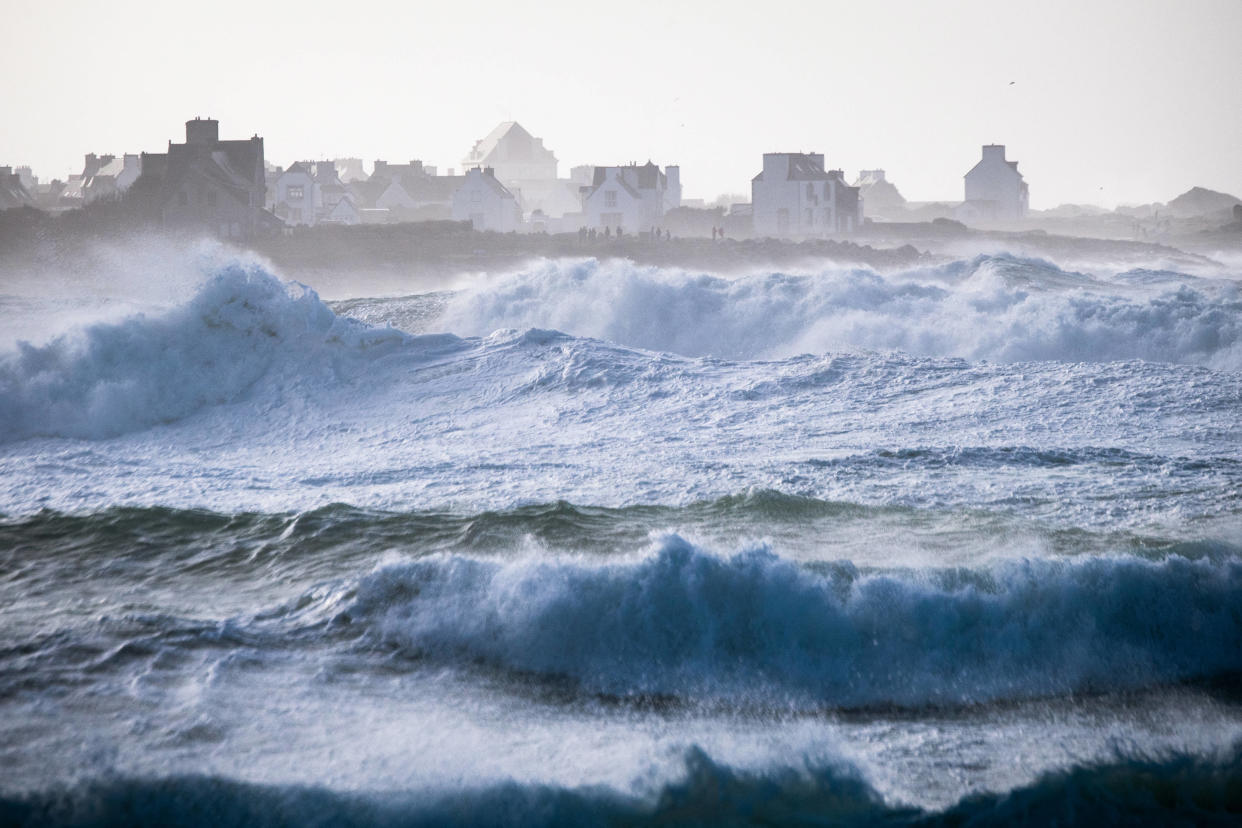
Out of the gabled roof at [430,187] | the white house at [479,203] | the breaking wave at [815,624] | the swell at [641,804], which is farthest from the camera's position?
the gabled roof at [430,187]

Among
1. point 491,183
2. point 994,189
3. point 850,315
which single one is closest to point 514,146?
point 491,183

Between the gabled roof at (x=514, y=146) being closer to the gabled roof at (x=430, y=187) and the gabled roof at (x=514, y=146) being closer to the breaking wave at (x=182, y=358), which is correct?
the gabled roof at (x=430, y=187)

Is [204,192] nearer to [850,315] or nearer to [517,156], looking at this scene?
[850,315]

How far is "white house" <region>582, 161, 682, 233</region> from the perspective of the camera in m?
49.7

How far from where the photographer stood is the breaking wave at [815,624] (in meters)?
4.79

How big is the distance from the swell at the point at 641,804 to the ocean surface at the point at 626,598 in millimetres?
12

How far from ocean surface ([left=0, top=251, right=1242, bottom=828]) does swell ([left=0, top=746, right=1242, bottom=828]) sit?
0.04ft

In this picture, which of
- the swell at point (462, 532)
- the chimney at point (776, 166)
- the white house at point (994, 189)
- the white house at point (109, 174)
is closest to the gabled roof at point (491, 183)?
the chimney at point (776, 166)

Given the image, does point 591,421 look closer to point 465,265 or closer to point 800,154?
point 465,265

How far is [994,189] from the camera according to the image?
211ft

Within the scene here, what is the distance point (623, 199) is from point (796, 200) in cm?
767

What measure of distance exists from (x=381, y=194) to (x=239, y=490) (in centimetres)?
4989

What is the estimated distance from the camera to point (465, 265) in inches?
1480

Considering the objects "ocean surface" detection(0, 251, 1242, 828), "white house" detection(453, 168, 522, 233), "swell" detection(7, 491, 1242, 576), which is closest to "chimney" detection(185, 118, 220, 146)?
"white house" detection(453, 168, 522, 233)
